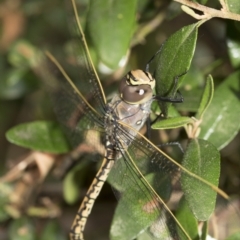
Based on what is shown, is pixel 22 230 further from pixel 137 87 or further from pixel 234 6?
pixel 234 6

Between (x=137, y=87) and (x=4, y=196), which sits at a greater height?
(x=137, y=87)

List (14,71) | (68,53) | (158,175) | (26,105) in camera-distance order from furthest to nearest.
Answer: (26,105) < (14,71) < (68,53) < (158,175)

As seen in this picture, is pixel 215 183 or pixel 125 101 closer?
pixel 215 183

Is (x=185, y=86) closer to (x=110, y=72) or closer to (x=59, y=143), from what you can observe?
(x=110, y=72)

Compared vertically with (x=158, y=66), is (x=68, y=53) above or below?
below

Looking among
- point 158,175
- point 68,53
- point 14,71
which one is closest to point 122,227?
point 158,175

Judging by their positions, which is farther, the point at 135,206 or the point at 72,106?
the point at 72,106

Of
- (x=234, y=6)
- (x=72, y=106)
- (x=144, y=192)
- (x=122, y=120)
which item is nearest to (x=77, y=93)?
(x=72, y=106)
